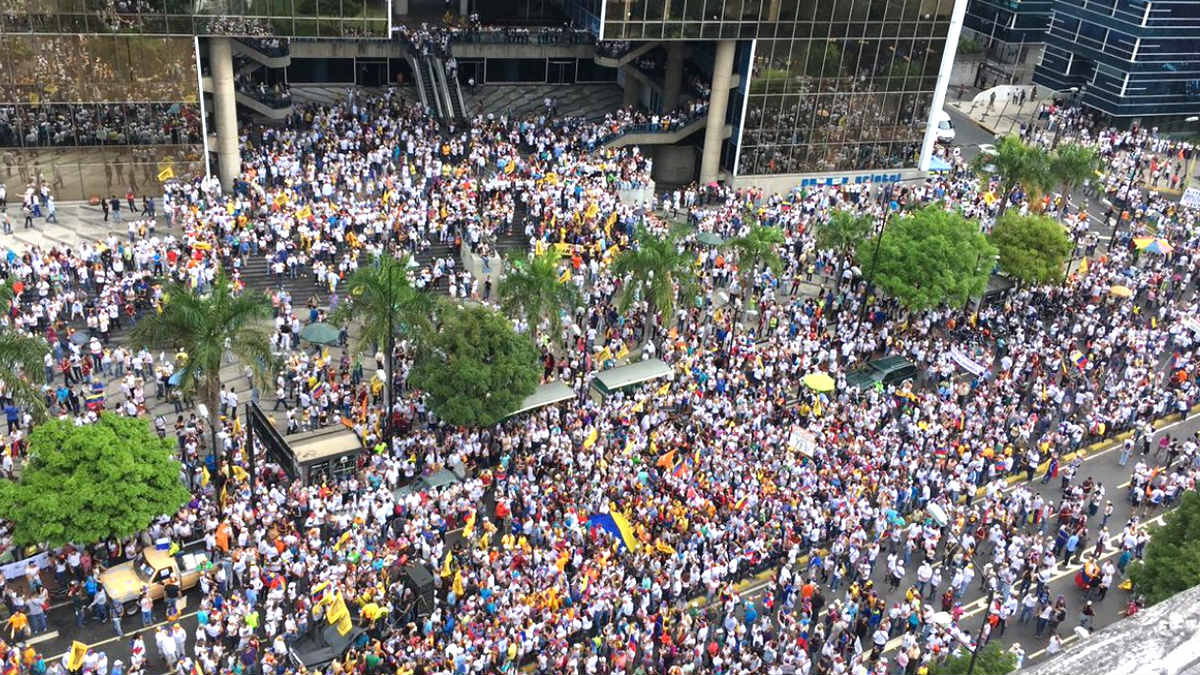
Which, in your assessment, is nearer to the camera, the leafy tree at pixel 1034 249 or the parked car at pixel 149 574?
the parked car at pixel 149 574

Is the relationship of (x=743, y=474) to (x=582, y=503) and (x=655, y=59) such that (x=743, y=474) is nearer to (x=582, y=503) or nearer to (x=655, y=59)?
(x=582, y=503)

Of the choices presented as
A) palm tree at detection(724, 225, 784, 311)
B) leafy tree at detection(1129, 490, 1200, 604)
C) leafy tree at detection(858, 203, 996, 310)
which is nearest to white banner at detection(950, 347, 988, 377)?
leafy tree at detection(858, 203, 996, 310)

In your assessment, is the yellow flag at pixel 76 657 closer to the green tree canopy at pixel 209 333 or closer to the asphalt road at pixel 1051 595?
the green tree canopy at pixel 209 333

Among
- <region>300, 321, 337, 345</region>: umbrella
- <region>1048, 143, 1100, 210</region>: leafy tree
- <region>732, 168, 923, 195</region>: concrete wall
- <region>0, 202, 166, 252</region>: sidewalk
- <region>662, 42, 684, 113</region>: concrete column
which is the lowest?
<region>0, 202, 166, 252</region>: sidewalk

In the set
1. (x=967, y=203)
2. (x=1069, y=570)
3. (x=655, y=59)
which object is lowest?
(x=1069, y=570)

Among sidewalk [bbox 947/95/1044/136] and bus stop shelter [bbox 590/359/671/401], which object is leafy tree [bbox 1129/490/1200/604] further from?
sidewalk [bbox 947/95/1044/136]

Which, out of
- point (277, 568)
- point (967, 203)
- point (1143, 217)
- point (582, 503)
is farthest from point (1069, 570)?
point (1143, 217)

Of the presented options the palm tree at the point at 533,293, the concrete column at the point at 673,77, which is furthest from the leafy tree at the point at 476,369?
the concrete column at the point at 673,77
